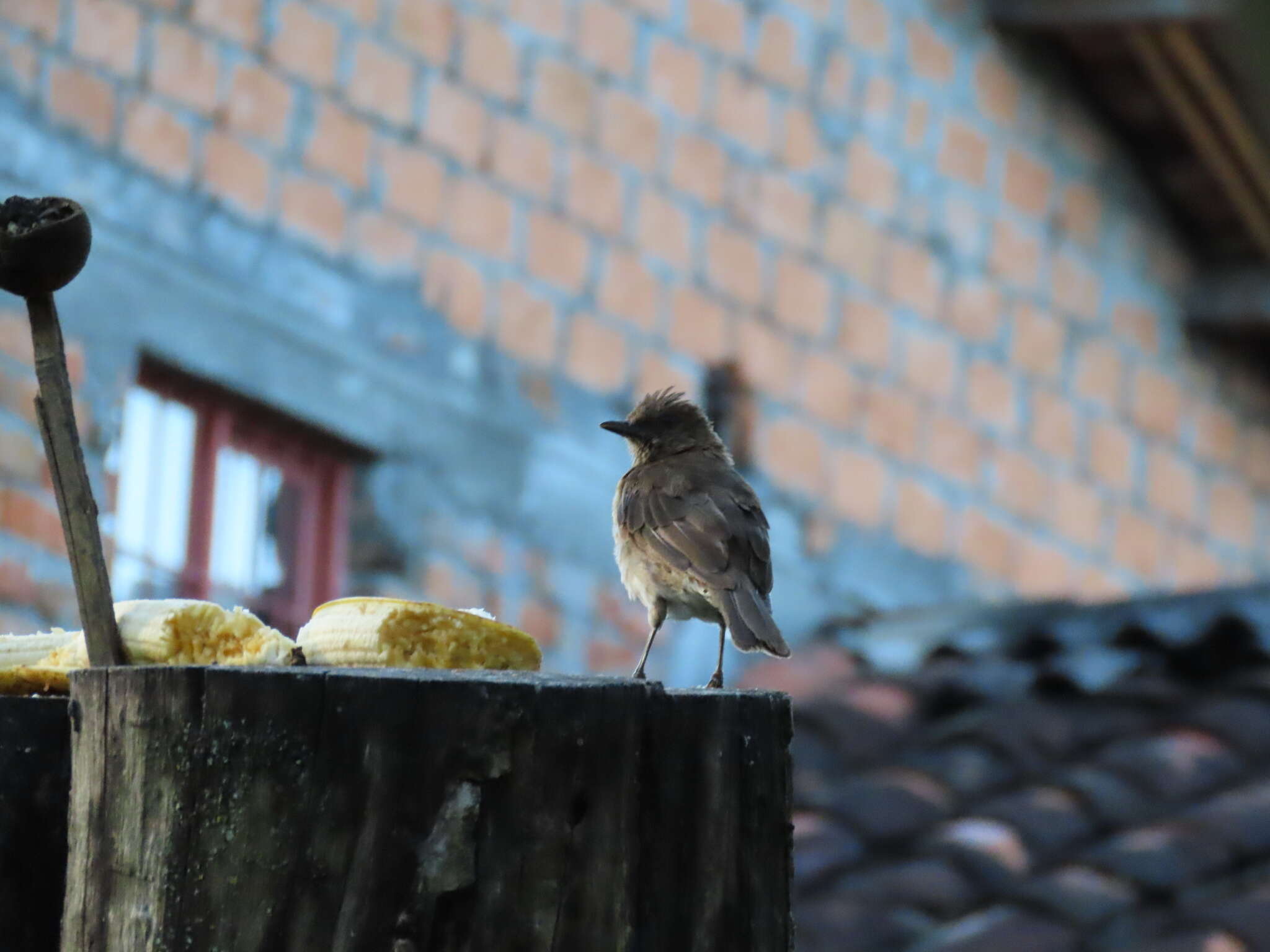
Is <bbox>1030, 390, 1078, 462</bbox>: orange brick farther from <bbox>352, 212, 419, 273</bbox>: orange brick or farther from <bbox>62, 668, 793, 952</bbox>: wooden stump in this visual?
<bbox>62, 668, 793, 952</bbox>: wooden stump

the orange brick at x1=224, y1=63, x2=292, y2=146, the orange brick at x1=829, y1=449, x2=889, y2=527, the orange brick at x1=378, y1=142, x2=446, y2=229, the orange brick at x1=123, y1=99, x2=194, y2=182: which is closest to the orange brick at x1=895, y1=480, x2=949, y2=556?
the orange brick at x1=829, y1=449, x2=889, y2=527

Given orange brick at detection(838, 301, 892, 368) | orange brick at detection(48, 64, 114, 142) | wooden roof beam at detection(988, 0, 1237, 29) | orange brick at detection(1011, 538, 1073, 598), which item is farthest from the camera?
orange brick at detection(1011, 538, 1073, 598)

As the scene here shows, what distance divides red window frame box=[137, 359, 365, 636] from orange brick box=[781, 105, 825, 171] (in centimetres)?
276

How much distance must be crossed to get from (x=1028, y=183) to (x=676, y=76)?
8.26ft

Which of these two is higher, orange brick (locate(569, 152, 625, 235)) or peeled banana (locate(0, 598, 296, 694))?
orange brick (locate(569, 152, 625, 235))

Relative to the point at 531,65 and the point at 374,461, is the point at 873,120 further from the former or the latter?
the point at 374,461

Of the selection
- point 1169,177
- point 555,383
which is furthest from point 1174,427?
point 555,383

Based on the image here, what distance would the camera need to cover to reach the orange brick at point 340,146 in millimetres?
7191

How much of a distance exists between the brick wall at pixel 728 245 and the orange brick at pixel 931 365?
22mm

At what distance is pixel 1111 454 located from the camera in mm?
10445

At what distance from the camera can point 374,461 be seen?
24.0 ft

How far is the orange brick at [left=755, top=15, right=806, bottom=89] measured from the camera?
9023 mm

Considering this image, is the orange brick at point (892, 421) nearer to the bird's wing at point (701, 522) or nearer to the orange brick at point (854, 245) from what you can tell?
the orange brick at point (854, 245)

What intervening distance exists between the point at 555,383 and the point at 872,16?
9.26ft
